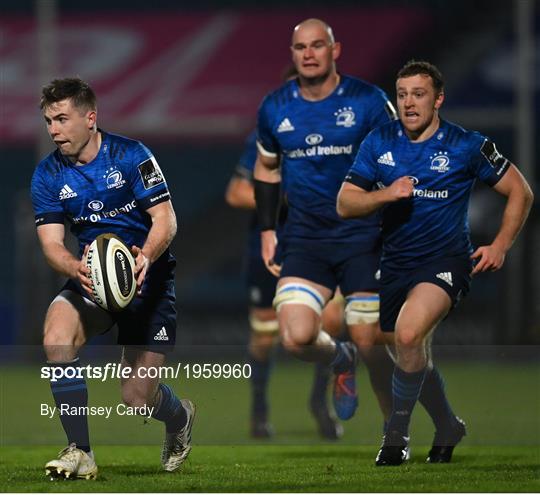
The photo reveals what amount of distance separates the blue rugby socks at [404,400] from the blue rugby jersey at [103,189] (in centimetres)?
145

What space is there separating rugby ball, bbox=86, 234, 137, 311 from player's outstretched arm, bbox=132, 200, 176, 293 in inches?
1.5

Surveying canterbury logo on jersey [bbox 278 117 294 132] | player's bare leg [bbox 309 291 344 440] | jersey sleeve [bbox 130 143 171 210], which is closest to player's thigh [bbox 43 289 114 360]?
jersey sleeve [bbox 130 143 171 210]

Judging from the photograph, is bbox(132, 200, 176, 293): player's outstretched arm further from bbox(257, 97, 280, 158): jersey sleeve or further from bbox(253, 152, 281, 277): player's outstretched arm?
bbox(253, 152, 281, 277): player's outstretched arm

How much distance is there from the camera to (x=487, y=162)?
740cm

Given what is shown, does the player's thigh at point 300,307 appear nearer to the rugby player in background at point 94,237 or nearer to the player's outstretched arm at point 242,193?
the rugby player in background at point 94,237

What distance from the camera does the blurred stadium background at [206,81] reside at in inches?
702

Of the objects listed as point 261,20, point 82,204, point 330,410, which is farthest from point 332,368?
point 261,20

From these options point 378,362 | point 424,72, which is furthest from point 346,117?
point 378,362

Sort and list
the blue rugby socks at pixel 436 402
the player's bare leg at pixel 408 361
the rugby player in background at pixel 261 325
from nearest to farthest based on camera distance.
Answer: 1. the player's bare leg at pixel 408 361
2. the blue rugby socks at pixel 436 402
3. the rugby player in background at pixel 261 325

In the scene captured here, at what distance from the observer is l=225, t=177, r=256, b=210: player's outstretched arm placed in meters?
10.1

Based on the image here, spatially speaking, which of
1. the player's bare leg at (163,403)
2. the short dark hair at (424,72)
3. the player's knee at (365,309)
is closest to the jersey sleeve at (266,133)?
the player's knee at (365,309)

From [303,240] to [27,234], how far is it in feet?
29.4

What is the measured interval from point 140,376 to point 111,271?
0.58 meters

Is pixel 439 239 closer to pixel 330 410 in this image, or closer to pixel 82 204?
pixel 82 204
